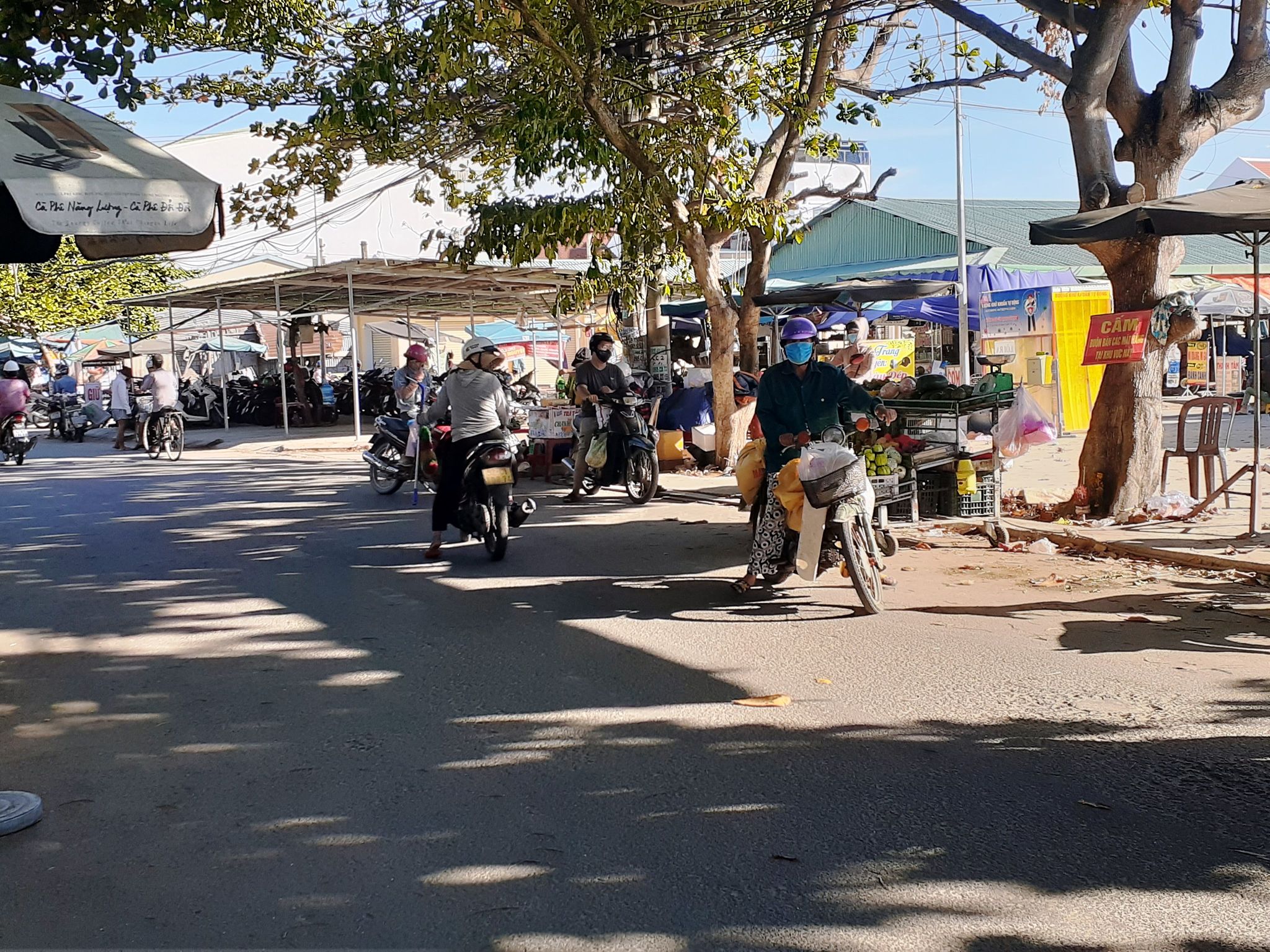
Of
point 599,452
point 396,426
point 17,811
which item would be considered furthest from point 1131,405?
point 17,811

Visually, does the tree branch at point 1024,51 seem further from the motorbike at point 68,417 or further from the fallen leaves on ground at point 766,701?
the motorbike at point 68,417

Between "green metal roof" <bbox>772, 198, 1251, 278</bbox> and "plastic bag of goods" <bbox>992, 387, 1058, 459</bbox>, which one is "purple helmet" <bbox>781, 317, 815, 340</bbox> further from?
"green metal roof" <bbox>772, 198, 1251, 278</bbox>

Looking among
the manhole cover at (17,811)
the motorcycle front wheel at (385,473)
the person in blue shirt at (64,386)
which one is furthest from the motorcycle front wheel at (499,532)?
the person in blue shirt at (64,386)

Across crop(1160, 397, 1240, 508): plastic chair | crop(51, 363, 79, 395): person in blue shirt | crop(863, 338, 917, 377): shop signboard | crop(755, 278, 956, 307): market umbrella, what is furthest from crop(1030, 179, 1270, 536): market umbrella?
crop(51, 363, 79, 395): person in blue shirt

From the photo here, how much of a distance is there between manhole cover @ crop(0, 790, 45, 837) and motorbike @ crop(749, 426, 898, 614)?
4.62 metres

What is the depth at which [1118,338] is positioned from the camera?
10461 millimetres

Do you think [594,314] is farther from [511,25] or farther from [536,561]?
[536,561]

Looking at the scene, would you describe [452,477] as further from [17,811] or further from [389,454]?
[17,811]

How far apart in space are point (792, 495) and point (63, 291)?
112 ft

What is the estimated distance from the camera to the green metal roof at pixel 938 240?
30.2m

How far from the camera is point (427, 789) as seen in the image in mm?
4652

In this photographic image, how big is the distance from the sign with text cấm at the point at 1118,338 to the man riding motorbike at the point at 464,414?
5.06 metres

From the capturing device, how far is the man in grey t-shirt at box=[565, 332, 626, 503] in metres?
14.0

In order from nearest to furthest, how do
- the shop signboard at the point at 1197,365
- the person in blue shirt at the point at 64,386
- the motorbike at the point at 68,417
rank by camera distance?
the shop signboard at the point at 1197,365, the motorbike at the point at 68,417, the person in blue shirt at the point at 64,386
